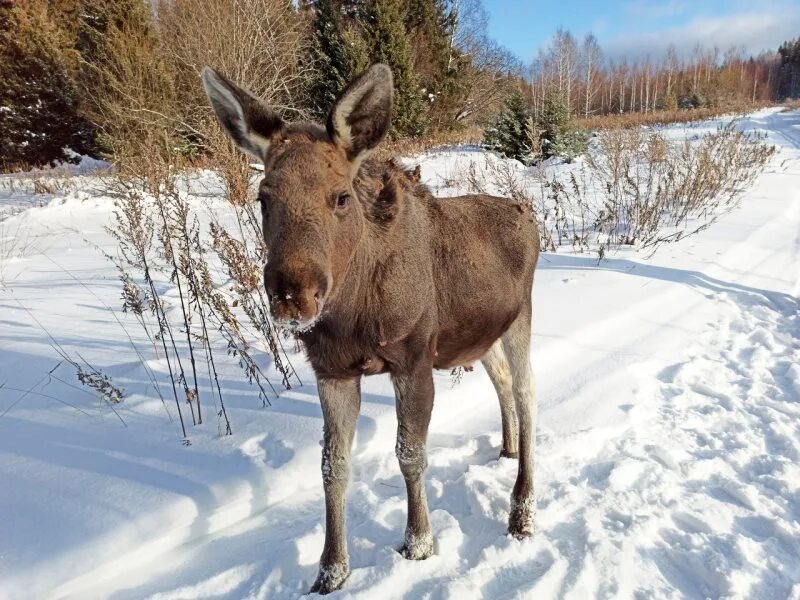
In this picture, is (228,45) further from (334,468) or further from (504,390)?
(334,468)

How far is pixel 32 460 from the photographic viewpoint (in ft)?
10.6

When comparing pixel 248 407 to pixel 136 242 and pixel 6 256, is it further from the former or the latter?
pixel 6 256

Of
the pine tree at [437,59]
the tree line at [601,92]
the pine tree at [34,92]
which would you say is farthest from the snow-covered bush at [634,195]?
the pine tree at [34,92]

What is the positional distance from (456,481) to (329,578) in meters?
1.05

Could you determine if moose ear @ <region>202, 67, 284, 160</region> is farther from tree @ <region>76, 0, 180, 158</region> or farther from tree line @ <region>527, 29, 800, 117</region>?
tree line @ <region>527, 29, 800, 117</region>

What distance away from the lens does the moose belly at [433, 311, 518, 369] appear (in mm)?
2754

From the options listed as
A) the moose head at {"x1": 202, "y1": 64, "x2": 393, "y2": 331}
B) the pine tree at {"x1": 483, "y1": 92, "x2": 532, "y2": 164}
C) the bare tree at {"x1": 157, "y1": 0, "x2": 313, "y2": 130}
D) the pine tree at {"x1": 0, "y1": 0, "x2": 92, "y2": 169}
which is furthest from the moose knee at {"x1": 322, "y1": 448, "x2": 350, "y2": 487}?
the pine tree at {"x1": 0, "y1": 0, "x2": 92, "y2": 169}

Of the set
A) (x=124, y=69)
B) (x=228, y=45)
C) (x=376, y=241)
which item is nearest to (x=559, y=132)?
(x=228, y=45)

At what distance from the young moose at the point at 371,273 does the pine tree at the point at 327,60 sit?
20.2 meters

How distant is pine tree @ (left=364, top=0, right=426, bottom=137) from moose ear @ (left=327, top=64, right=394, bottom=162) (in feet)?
70.3

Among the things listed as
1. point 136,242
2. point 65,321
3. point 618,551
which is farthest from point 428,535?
point 65,321

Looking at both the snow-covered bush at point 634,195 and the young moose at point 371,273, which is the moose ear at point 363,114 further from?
the snow-covered bush at point 634,195

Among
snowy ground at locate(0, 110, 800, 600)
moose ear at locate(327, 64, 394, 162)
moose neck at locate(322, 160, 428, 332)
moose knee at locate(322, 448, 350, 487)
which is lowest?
snowy ground at locate(0, 110, 800, 600)

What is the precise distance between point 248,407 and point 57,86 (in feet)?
85.1
